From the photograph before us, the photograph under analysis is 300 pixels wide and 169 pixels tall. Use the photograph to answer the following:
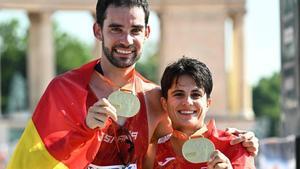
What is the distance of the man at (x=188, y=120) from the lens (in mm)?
7080

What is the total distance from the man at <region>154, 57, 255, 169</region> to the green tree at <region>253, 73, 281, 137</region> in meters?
113

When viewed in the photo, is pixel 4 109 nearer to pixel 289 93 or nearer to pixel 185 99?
pixel 289 93

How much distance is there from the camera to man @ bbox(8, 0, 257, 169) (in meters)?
6.77

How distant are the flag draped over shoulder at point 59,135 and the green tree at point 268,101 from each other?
113933mm

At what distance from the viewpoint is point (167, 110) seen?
7344mm

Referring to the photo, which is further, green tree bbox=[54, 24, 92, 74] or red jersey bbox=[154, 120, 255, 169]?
green tree bbox=[54, 24, 92, 74]

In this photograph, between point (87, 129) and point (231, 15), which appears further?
point (231, 15)

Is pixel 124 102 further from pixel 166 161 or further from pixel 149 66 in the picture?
pixel 149 66

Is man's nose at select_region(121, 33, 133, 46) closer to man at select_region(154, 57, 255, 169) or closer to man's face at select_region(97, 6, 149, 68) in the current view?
man's face at select_region(97, 6, 149, 68)

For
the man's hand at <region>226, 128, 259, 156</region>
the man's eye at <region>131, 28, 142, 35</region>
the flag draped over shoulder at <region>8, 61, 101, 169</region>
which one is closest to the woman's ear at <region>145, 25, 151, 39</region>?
the man's eye at <region>131, 28, 142, 35</region>

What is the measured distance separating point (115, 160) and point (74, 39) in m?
108

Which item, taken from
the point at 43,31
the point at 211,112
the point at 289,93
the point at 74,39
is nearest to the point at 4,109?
the point at 74,39

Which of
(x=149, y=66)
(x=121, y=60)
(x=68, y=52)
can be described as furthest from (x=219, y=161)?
(x=149, y=66)

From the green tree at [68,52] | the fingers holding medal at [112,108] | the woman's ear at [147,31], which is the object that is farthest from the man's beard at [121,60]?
the green tree at [68,52]
